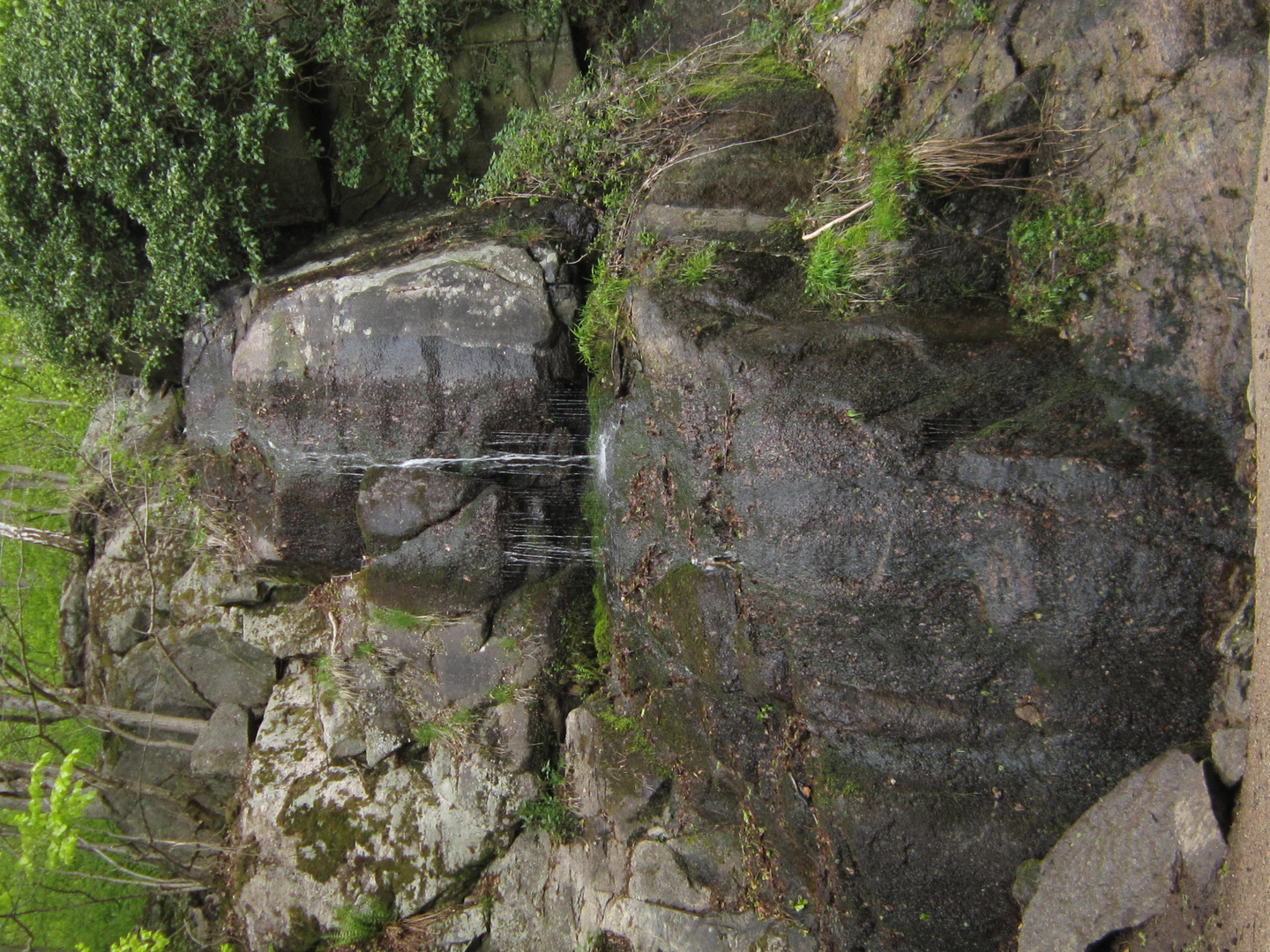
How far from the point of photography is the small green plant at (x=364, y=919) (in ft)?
19.0

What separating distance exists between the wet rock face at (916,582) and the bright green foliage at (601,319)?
0.49m

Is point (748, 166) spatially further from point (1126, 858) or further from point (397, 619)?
point (1126, 858)

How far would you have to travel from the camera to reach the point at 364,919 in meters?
5.79

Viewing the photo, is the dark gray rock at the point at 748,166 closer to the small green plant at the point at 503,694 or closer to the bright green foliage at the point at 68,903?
the small green plant at the point at 503,694

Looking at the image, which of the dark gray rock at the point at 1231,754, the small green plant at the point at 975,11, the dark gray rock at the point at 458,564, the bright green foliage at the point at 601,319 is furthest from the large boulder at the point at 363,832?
the small green plant at the point at 975,11

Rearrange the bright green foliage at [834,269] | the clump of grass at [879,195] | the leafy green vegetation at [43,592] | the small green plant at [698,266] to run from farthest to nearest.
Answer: the leafy green vegetation at [43,592] → the small green plant at [698,266] → the bright green foliage at [834,269] → the clump of grass at [879,195]

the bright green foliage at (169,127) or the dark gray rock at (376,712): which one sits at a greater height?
the bright green foliage at (169,127)

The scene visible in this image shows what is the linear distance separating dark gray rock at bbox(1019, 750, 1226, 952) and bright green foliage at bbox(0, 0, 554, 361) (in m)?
6.26

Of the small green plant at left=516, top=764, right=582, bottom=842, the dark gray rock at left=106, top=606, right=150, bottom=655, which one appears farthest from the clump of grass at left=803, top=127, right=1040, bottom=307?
the dark gray rock at left=106, top=606, right=150, bottom=655

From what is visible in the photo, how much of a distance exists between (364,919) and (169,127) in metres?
6.08

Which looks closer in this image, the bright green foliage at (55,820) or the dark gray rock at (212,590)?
the bright green foliage at (55,820)

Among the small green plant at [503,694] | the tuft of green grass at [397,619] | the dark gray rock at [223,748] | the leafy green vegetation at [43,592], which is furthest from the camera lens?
the leafy green vegetation at [43,592]

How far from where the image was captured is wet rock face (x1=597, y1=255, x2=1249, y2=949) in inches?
132

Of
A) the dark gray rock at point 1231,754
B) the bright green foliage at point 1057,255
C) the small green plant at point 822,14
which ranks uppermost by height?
the small green plant at point 822,14
